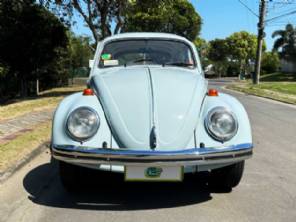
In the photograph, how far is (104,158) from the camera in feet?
13.1

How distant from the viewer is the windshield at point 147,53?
19.1 feet

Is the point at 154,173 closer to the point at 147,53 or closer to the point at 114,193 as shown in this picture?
the point at 114,193

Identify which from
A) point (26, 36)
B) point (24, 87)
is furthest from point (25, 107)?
point (24, 87)

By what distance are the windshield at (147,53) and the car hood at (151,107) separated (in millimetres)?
922

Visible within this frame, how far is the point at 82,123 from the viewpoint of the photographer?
4254mm

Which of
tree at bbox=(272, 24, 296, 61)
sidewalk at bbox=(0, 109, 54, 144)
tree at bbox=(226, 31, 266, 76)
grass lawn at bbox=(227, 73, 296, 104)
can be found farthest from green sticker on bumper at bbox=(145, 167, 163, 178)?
tree at bbox=(226, 31, 266, 76)

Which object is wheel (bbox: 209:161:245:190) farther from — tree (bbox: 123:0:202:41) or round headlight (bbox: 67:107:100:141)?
tree (bbox: 123:0:202:41)

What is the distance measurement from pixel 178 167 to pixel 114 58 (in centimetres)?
233

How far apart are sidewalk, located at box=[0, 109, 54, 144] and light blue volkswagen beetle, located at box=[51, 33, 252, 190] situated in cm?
301

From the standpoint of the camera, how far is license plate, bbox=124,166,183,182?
4.09 m

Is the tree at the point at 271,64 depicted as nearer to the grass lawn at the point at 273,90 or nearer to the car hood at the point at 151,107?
the grass lawn at the point at 273,90

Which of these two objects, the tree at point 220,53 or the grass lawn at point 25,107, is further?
the tree at point 220,53

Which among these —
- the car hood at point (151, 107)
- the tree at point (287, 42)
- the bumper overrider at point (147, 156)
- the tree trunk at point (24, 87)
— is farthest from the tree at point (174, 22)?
the bumper overrider at point (147, 156)

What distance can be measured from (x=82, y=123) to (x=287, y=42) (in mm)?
53329
